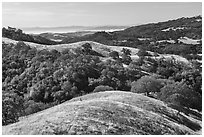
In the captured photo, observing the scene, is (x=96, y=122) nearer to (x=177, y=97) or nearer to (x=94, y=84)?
(x=177, y=97)

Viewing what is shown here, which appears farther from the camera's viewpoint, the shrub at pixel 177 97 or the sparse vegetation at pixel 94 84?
the shrub at pixel 177 97

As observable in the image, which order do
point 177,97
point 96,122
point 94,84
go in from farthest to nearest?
point 94,84 < point 177,97 < point 96,122

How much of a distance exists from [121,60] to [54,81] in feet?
128

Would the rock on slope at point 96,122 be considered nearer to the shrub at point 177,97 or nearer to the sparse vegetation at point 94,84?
the sparse vegetation at point 94,84

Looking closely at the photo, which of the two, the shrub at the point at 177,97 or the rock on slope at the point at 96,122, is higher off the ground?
the rock on slope at the point at 96,122

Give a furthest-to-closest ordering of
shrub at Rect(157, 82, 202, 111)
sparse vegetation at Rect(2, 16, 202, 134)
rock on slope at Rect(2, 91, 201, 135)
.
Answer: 1. shrub at Rect(157, 82, 202, 111)
2. sparse vegetation at Rect(2, 16, 202, 134)
3. rock on slope at Rect(2, 91, 201, 135)

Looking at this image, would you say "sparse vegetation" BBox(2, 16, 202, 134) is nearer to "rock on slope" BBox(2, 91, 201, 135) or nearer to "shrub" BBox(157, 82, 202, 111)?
"shrub" BBox(157, 82, 202, 111)

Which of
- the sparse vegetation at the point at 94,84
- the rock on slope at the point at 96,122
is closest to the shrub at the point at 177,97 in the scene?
the sparse vegetation at the point at 94,84

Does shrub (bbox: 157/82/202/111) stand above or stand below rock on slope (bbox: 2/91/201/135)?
below

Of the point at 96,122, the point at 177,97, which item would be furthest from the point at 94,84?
the point at 96,122

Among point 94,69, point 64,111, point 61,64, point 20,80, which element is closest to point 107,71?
point 94,69

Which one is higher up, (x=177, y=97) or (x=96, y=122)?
(x=96, y=122)

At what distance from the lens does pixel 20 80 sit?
2985 inches

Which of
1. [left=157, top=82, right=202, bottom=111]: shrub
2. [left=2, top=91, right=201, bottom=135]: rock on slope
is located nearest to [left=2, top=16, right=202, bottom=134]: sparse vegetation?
[left=157, top=82, right=202, bottom=111]: shrub
